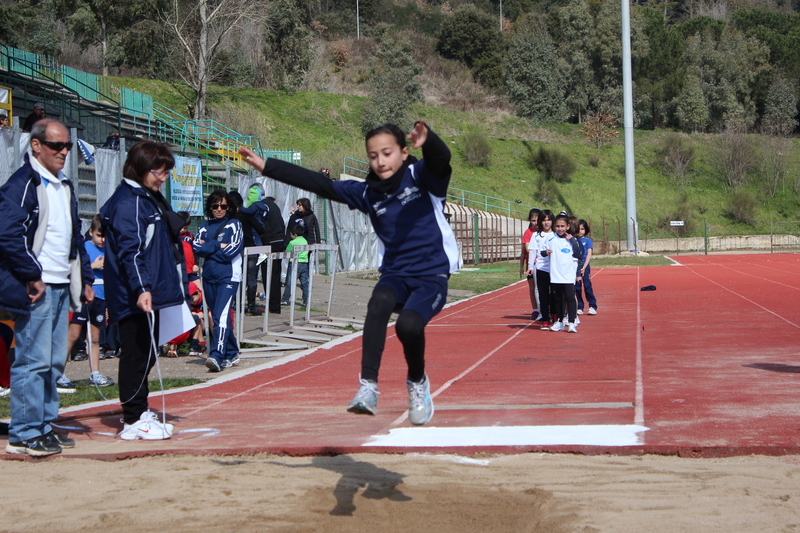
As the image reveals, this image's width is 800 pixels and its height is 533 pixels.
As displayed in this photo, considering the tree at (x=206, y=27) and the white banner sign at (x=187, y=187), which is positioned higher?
the tree at (x=206, y=27)

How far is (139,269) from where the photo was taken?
213 inches

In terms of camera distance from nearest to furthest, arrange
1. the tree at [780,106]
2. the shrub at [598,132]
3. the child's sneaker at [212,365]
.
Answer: the child's sneaker at [212,365] → the shrub at [598,132] → the tree at [780,106]

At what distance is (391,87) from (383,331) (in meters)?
50.1

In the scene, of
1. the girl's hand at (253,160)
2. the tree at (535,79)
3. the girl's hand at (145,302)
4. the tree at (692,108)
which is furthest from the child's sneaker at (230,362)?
the tree at (692,108)

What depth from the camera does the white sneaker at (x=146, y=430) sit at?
18.1 ft

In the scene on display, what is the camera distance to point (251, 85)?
52188mm

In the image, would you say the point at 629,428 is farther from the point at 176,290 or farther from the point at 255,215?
the point at 255,215

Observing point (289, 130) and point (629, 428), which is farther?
point (289, 130)

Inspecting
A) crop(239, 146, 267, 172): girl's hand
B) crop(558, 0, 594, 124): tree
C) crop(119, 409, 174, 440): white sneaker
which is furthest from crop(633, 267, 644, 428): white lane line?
crop(558, 0, 594, 124): tree

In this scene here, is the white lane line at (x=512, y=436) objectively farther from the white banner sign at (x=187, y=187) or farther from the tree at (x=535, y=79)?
the tree at (x=535, y=79)

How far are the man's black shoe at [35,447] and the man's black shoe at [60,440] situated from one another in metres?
0.05

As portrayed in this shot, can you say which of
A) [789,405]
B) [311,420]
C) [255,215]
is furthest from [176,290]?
[255,215]

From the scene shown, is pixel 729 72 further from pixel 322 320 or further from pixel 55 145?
pixel 55 145

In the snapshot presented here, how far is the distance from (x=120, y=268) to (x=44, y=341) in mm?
712
